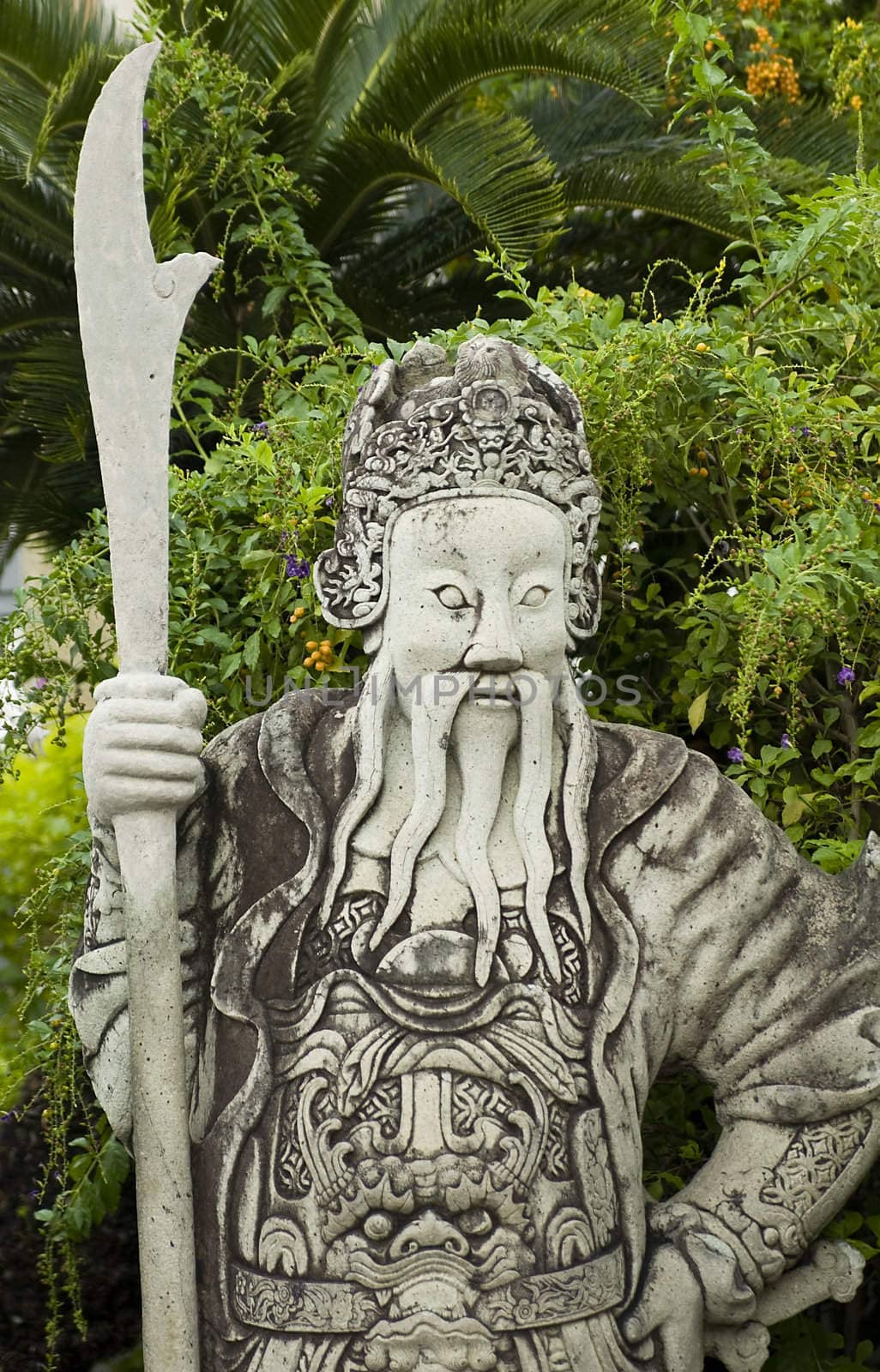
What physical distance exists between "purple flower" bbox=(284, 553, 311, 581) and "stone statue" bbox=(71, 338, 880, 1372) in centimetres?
71

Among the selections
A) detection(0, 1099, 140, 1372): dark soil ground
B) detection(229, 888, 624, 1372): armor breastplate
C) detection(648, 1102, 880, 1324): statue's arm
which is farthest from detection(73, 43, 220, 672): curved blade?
detection(0, 1099, 140, 1372): dark soil ground

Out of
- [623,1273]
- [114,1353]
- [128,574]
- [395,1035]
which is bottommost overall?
[114,1353]

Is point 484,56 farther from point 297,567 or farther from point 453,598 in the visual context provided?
point 453,598

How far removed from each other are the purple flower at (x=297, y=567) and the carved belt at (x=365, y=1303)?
1.60 meters

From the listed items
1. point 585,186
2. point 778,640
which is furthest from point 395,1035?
point 585,186

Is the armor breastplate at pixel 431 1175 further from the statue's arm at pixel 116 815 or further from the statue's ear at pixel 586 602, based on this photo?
the statue's ear at pixel 586 602

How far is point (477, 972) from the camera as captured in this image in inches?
126

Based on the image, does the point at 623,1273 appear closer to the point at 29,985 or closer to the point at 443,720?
the point at 443,720

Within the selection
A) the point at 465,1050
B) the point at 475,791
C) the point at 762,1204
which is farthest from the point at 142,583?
the point at 762,1204

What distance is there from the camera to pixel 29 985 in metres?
4.29

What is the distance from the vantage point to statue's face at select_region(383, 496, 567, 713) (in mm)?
3273

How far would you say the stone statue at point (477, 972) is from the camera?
10.2 feet

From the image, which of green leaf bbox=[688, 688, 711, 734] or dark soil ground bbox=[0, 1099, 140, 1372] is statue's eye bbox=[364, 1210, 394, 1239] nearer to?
green leaf bbox=[688, 688, 711, 734]

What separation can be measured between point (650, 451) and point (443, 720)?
124 centimetres
